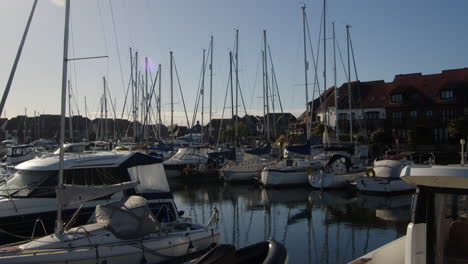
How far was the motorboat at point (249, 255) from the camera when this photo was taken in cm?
823

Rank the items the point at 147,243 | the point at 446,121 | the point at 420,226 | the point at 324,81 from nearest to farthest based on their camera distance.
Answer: the point at 420,226 → the point at 147,243 → the point at 324,81 → the point at 446,121

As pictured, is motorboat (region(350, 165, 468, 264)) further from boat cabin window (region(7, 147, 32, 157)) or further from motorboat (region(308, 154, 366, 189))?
boat cabin window (region(7, 147, 32, 157))

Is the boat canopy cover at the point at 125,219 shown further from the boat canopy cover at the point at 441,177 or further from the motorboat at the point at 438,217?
the boat canopy cover at the point at 441,177

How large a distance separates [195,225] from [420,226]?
8969 mm

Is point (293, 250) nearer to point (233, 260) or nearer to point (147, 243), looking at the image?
point (147, 243)

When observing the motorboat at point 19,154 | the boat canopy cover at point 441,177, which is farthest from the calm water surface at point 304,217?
the motorboat at point 19,154

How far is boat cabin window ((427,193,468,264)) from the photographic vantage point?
4.97 meters

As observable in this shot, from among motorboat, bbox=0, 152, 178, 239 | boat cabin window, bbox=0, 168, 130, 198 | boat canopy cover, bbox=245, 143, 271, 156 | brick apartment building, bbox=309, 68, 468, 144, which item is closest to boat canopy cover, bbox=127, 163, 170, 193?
motorboat, bbox=0, 152, 178, 239

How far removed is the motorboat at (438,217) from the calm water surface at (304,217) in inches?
364

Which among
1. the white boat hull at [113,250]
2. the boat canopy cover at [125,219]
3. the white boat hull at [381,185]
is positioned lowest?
the white boat hull at [381,185]

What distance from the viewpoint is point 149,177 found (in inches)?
596

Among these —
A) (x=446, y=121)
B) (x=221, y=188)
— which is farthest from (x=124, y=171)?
(x=446, y=121)

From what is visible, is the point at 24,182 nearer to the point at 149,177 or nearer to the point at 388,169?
the point at 149,177

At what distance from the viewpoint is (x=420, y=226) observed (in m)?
4.98
